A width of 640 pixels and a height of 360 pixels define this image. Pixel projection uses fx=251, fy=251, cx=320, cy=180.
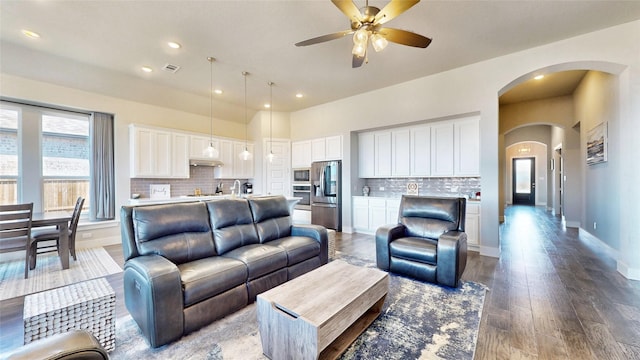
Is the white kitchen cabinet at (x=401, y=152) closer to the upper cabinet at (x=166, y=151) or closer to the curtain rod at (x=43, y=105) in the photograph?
the upper cabinet at (x=166, y=151)

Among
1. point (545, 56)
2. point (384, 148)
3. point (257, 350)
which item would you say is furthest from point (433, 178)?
point (257, 350)

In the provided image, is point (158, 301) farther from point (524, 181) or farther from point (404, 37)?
point (524, 181)

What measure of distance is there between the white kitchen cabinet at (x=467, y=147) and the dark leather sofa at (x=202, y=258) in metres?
3.09

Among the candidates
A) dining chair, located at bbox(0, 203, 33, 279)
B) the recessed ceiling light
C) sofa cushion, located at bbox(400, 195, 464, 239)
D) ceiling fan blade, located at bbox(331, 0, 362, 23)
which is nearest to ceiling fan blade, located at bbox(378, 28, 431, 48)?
ceiling fan blade, located at bbox(331, 0, 362, 23)

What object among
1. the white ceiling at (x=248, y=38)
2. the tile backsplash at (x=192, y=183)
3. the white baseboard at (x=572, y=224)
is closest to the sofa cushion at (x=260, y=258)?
the white ceiling at (x=248, y=38)

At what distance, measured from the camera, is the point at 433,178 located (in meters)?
5.34

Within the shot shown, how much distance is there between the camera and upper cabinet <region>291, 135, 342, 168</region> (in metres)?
6.15

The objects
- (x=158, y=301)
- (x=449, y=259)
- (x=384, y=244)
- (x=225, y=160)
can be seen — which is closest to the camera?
(x=158, y=301)

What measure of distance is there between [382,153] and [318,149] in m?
1.66

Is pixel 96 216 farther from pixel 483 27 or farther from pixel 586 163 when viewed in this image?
pixel 586 163

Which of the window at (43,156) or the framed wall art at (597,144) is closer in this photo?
the framed wall art at (597,144)

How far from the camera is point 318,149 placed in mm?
6496

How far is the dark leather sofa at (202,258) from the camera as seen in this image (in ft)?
6.16

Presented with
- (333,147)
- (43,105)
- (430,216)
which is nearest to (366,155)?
(333,147)
